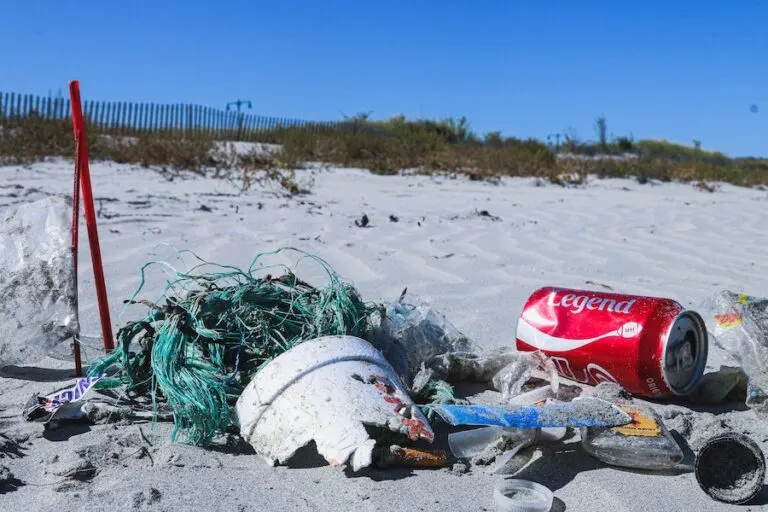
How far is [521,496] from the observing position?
1.65 meters

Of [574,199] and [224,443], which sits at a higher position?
[574,199]

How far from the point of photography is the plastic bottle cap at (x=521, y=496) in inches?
61.8

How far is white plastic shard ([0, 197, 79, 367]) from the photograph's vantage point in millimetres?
2287

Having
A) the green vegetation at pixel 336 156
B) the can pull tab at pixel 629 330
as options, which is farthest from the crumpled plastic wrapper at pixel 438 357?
the green vegetation at pixel 336 156

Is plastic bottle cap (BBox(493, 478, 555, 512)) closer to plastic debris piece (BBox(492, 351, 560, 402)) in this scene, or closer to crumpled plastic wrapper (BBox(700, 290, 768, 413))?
plastic debris piece (BBox(492, 351, 560, 402))

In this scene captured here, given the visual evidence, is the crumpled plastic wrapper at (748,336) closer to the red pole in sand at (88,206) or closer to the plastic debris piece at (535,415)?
the plastic debris piece at (535,415)

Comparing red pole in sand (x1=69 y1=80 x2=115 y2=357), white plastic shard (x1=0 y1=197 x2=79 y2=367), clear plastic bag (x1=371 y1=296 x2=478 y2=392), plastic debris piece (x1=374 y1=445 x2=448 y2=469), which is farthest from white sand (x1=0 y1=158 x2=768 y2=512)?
clear plastic bag (x1=371 y1=296 x2=478 y2=392)

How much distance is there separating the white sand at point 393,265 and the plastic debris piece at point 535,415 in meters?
0.10

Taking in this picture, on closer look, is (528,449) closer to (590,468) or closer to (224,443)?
(590,468)

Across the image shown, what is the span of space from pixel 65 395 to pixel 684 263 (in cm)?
356

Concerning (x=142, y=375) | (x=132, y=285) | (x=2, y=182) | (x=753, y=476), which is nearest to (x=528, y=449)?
(x=753, y=476)

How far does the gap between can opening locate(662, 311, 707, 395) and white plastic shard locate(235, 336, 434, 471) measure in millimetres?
754

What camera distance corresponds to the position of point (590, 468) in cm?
181

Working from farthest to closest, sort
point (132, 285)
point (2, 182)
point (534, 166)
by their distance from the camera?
point (534, 166) < point (2, 182) < point (132, 285)
